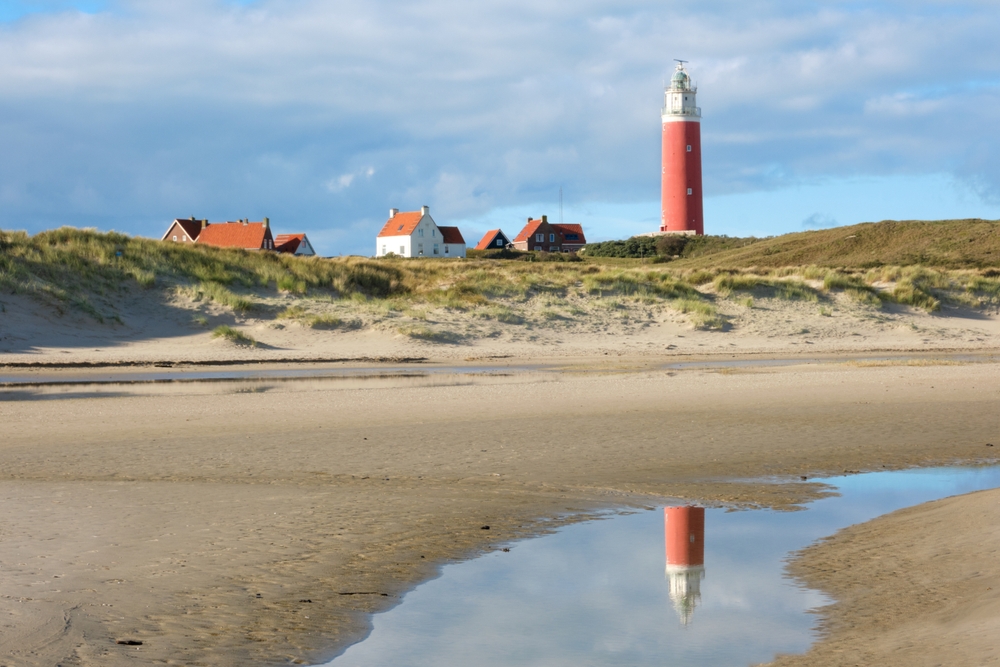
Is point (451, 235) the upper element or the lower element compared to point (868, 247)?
upper

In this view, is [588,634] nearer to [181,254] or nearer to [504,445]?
[504,445]

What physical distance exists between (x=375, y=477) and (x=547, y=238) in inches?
3138

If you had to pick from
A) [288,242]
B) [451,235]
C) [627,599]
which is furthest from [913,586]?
[451,235]

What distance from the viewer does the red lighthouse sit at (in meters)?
61.1

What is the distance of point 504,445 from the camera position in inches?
390

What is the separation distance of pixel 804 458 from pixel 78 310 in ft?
58.0

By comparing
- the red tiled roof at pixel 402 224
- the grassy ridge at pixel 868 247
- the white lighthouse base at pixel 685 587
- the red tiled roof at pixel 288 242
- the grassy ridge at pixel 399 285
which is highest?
the red tiled roof at pixel 402 224

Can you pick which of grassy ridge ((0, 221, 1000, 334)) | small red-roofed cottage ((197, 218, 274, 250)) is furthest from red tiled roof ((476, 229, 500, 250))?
grassy ridge ((0, 221, 1000, 334))

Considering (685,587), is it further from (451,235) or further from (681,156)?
(451,235)

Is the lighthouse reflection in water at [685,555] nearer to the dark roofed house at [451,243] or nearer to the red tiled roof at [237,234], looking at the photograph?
the red tiled roof at [237,234]

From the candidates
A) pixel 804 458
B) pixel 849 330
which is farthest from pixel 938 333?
pixel 804 458

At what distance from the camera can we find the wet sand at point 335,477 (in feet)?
16.3

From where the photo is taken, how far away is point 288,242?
71.3 metres

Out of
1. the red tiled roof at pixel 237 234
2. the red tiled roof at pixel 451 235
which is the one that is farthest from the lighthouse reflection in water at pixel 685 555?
the red tiled roof at pixel 451 235
